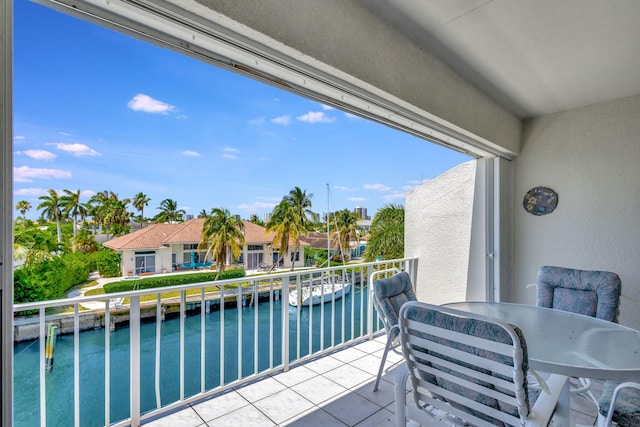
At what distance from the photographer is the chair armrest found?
42.7 inches

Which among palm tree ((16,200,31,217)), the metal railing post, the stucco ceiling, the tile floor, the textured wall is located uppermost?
the stucco ceiling

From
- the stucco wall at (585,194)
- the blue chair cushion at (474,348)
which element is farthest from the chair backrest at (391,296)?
the stucco wall at (585,194)

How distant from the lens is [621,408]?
133 cm

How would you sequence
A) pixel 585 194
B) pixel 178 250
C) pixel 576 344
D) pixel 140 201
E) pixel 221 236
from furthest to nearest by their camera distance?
pixel 221 236 → pixel 178 250 → pixel 140 201 → pixel 585 194 → pixel 576 344

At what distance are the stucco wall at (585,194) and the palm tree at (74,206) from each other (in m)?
4.20

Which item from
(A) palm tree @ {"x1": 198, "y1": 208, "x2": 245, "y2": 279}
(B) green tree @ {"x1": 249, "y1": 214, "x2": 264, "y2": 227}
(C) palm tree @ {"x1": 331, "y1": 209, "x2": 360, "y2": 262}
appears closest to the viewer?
(A) palm tree @ {"x1": 198, "y1": 208, "x2": 245, "y2": 279}

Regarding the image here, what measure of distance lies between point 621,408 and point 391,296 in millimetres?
1293

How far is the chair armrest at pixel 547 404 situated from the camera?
1.08 metres

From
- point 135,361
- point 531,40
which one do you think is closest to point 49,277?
point 135,361

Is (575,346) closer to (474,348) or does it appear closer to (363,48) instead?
(474,348)

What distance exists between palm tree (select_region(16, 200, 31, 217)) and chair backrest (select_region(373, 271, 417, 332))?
6.57 feet

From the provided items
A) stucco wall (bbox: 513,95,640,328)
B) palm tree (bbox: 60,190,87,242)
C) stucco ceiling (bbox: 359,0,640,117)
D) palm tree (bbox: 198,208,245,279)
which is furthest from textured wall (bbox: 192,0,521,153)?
palm tree (bbox: 198,208,245,279)

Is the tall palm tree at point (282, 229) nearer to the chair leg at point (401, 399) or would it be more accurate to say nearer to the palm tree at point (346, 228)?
the palm tree at point (346, 228)

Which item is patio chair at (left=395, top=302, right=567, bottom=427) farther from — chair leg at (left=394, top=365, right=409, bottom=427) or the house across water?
the house across water
